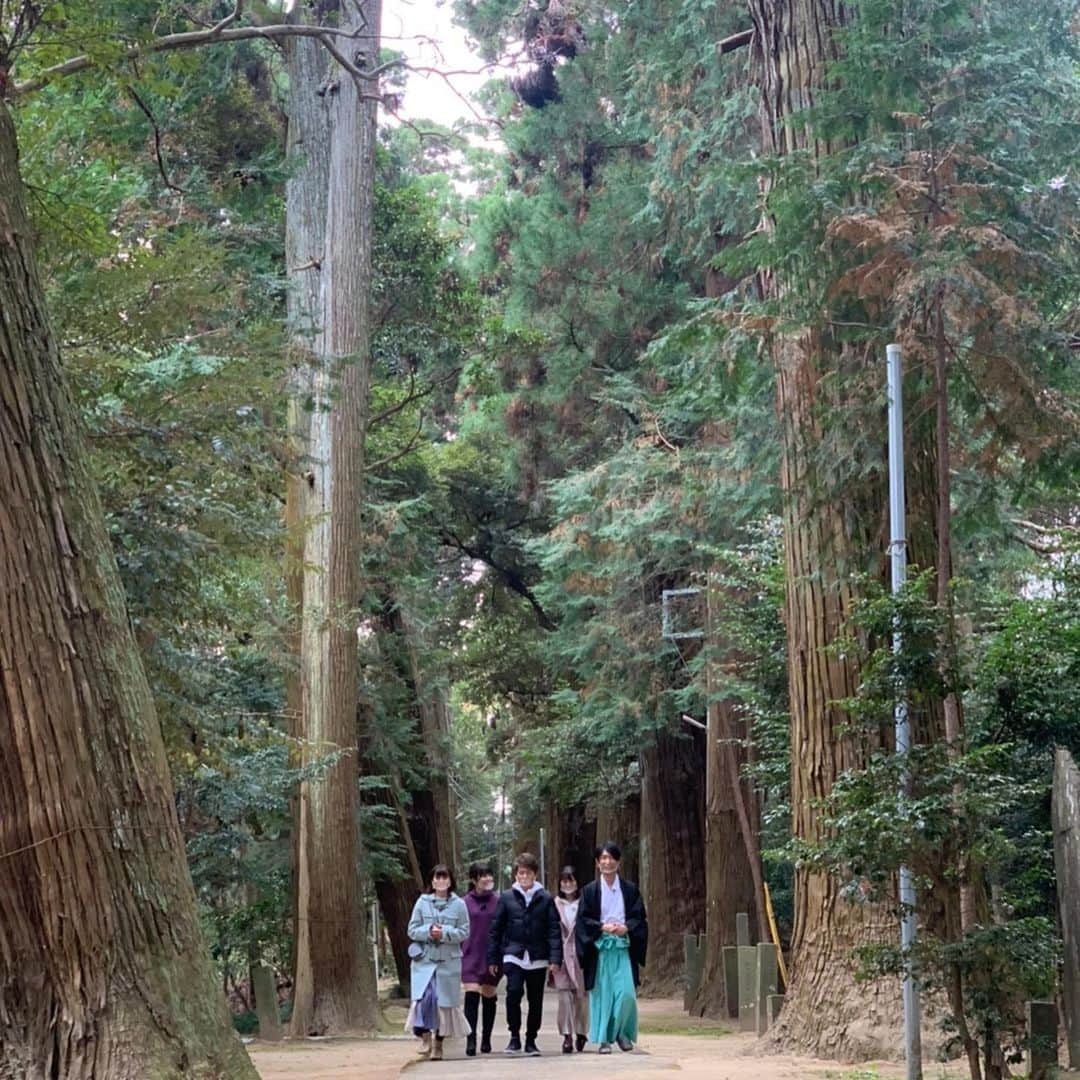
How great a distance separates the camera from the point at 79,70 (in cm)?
1018

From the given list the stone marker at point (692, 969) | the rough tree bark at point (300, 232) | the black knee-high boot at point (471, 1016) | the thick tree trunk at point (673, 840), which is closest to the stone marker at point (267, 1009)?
the rough tree bark at point (300, 232)

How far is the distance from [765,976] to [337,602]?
7.06 meters

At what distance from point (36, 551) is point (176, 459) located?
4.32m

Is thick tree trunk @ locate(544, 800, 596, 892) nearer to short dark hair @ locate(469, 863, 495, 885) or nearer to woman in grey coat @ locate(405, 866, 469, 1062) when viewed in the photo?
short dark hair @ locate(469, 863, 495, 885)

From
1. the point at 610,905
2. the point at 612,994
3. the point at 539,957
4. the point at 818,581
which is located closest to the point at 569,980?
the point at 539,957

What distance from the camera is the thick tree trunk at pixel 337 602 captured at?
17375 mm

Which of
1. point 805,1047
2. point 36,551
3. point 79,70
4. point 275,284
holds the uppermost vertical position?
point 275,284

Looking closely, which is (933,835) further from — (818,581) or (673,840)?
(673,840)

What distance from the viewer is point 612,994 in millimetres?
11242

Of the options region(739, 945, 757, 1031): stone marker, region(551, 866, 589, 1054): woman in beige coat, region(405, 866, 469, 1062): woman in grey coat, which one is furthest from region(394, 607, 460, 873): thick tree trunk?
region(551, 866, 589, 1054): woman in beige coat

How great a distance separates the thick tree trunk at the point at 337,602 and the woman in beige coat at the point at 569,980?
5.64 meters

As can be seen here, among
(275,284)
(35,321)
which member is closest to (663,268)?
(275,284)

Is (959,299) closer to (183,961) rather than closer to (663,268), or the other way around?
(183,961)

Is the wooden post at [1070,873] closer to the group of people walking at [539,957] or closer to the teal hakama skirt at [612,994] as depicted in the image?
the group of people walking at [539,957]
